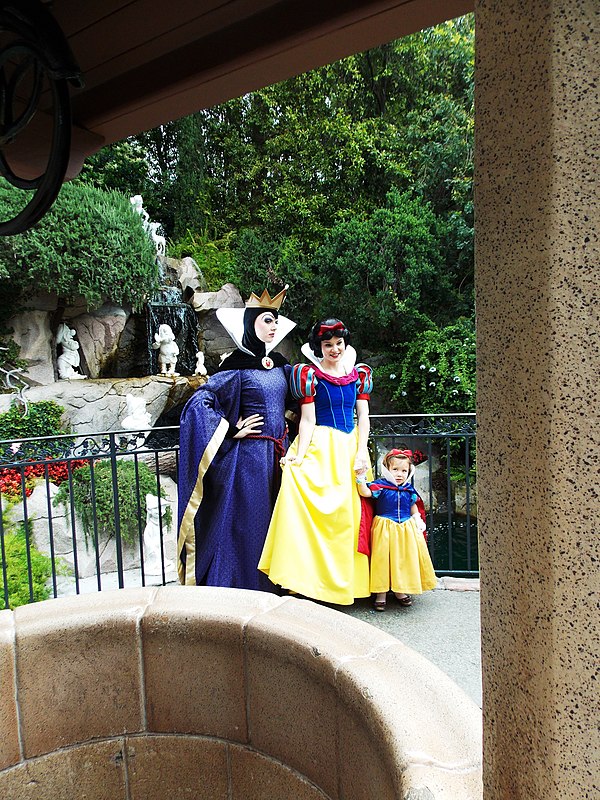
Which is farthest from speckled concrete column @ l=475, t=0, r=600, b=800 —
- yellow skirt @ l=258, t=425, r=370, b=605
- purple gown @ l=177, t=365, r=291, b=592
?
purple gown @ l=177, t=365, r=291, b=592

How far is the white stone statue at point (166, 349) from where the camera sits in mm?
9992

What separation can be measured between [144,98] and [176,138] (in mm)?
14842

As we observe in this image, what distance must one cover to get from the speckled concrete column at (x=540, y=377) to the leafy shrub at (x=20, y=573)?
4.40 m

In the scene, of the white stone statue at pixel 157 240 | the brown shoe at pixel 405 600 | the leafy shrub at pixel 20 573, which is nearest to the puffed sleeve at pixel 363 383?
the brown shoe at pixel 405 600

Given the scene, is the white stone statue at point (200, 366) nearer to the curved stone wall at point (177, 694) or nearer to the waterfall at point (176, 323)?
the waterfall at point (176, 323)

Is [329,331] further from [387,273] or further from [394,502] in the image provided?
[387,273]

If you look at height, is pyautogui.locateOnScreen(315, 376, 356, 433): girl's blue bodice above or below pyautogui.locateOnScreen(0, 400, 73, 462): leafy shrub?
above

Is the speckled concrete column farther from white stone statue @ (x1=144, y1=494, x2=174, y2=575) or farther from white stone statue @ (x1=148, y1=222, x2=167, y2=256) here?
white stone statue @ (x1=148, y1=222, x2=167, y2=256)

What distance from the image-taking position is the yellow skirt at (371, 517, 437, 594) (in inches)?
121

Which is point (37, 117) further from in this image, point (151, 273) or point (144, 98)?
point (151, 273)

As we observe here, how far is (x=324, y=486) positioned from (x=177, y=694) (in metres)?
1.87

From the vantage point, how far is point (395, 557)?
3.08 m

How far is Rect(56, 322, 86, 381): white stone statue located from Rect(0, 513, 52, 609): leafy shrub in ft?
13.5

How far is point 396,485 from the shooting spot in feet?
10.4
